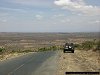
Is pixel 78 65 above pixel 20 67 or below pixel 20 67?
below

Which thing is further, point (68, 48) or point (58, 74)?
point (68, 48)

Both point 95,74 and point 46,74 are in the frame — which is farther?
point 46,74

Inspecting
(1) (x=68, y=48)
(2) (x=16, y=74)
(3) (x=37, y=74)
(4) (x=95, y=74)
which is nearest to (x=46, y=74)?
(3) (x=37, y=74)

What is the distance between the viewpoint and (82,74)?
62.5 ft

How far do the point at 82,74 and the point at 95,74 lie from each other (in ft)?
3.07

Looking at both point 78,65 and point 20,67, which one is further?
point 78,65

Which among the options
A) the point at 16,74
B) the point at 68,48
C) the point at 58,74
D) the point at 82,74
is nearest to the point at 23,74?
the point at 16,74

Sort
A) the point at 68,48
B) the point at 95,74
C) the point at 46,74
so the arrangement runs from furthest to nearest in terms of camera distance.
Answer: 1. the point at 68,48
2. the point at 46,74
3. the point at 95,74

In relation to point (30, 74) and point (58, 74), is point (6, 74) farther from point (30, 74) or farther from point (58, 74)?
point (58, 74)

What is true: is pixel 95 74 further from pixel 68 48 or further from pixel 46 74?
pixel 68 48

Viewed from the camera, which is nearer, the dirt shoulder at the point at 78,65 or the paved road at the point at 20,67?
the paved road at the point at 20,67

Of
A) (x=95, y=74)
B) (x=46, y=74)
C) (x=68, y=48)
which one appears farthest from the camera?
(x=68, y=48)

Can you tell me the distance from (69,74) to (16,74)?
3930mm

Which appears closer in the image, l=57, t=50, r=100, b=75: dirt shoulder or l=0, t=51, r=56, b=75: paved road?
l=0, t=51, r=56, b=75: paved road
